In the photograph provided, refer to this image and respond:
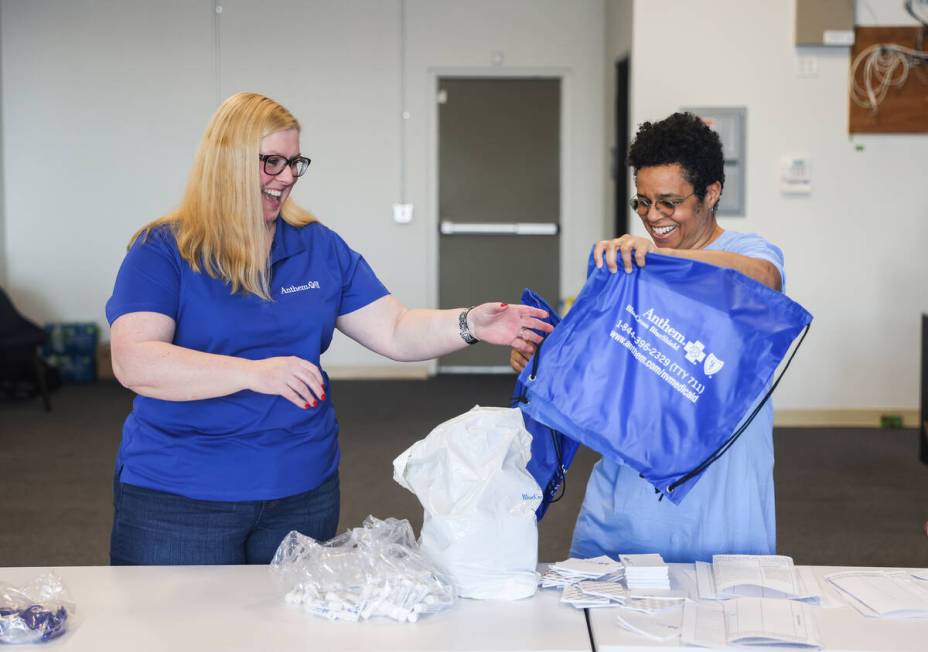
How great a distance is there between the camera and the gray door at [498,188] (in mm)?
8148

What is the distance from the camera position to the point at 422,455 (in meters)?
1.73

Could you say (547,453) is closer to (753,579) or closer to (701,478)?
(701,478)

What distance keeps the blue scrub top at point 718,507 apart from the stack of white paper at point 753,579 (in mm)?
110

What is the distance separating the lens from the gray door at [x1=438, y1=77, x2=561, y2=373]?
815 cm

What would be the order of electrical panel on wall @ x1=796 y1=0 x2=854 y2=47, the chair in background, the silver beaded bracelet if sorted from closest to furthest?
the silver beaded bracelet < electrical panel on wall @ x1=796 y1=0 x2=854 y2=47 < the chair in background

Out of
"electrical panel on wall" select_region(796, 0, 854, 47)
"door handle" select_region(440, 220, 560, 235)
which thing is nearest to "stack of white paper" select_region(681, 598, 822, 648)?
"electrical panel on wall" select_region(796, 0, 854, 47)

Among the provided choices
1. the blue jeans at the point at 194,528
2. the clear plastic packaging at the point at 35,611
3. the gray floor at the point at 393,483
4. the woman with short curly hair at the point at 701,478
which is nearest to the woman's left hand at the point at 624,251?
the woman with short curly hair at the point at 701,478

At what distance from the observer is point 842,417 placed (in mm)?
6371

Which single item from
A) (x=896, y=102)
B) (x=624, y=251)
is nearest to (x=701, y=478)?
(x=624, y=251)

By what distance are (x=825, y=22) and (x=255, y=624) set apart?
5.52 m

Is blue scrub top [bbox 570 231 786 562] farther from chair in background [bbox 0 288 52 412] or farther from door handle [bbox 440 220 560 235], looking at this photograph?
door handle [bbox 440 220 560 235]

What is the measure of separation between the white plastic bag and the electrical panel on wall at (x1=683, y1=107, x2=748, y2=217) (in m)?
A: 4.68

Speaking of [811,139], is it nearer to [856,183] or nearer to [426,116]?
[856,183]

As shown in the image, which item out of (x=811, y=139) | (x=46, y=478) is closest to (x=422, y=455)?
(x=46, y=478)
